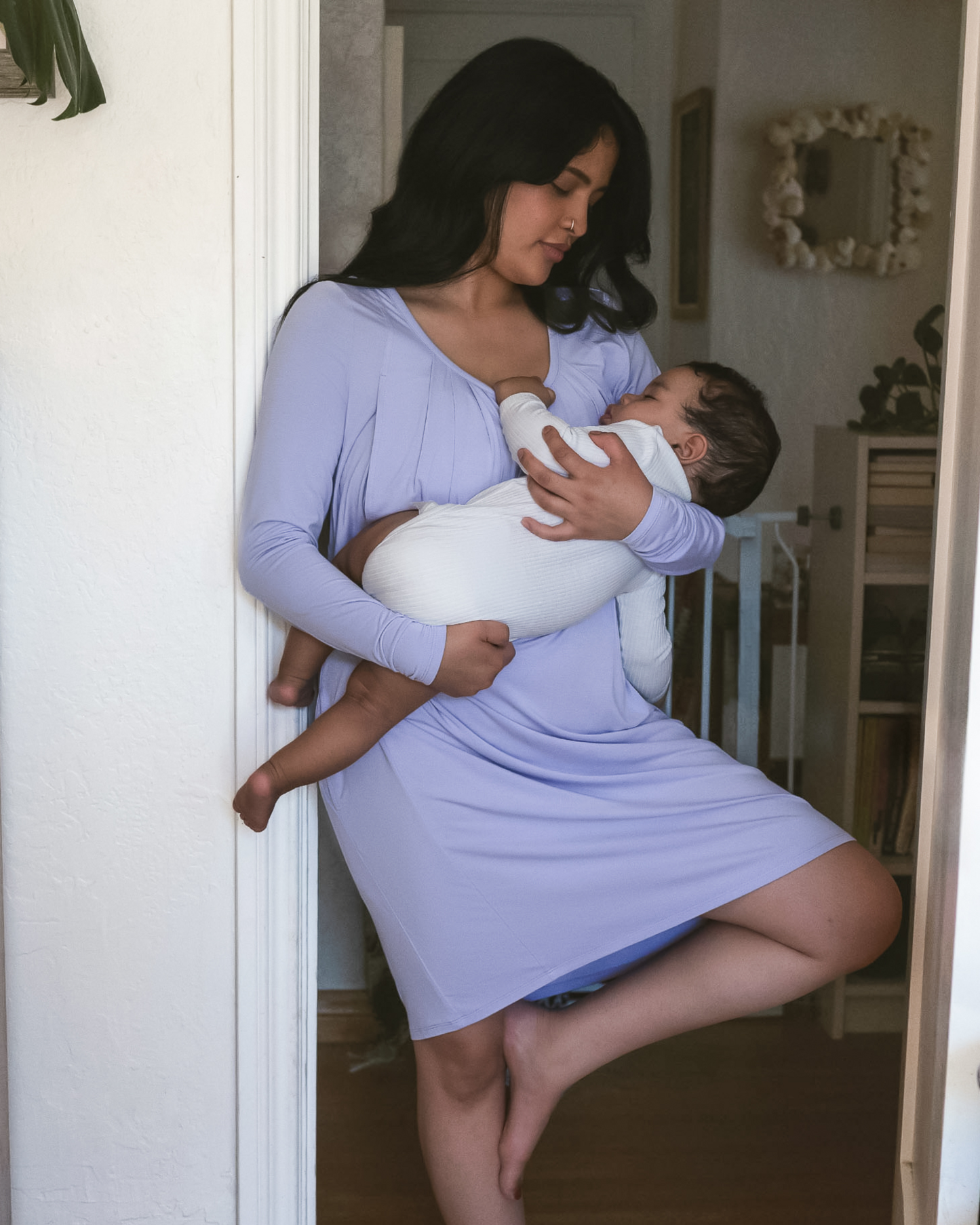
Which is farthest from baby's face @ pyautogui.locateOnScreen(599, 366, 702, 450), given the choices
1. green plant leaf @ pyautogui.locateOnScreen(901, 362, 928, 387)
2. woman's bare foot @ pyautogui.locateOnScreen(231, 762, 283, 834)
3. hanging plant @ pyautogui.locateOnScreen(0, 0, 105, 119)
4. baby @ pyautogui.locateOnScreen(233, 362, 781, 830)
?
green plant leaf @ pyautogui.locateOnScreen(901, 362, 928, 387)

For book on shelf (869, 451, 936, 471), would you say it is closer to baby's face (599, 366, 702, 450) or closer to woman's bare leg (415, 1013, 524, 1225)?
baby's face (599, 366, 702, 450)

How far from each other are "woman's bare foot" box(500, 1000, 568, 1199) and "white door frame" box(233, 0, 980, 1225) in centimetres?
29

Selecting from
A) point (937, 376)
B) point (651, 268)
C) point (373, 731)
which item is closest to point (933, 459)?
point (937, 376)

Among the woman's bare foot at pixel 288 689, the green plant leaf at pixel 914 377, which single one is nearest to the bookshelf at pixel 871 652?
the green plant leaf at pixel 914 377

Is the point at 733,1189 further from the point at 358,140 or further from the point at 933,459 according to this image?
the point at 358,140

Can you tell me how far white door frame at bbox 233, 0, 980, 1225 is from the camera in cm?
130

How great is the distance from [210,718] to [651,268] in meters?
2.62

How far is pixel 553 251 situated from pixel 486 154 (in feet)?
0.50

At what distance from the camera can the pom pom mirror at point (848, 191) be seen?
339 centimetres

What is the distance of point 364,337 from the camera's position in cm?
150

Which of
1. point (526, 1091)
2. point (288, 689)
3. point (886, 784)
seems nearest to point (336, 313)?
Result: point (288, 689)

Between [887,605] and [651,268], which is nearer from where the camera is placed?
[887,605]

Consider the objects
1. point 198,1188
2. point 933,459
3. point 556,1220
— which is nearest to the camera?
point 198,1188

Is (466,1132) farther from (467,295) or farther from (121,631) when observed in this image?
(467,295)
